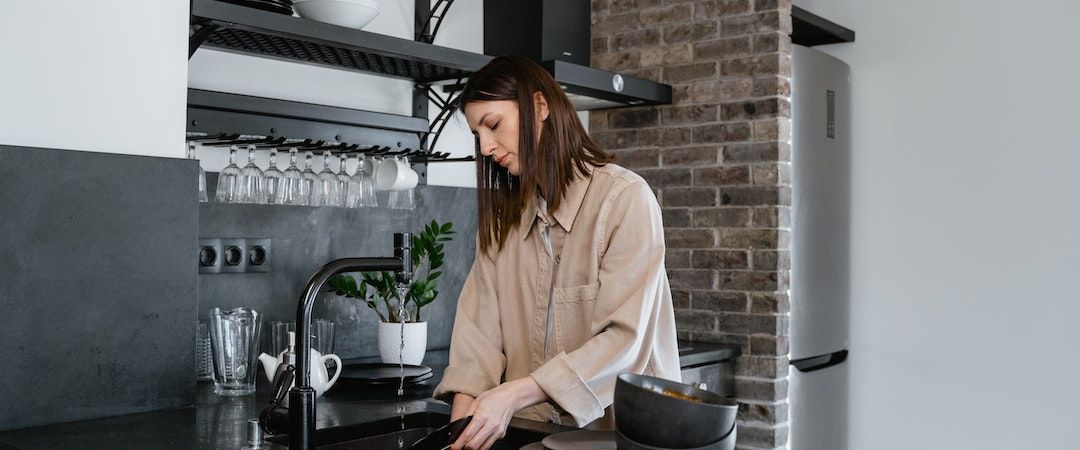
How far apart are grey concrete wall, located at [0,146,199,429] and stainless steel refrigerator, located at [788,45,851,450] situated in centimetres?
188

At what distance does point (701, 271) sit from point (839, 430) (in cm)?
77

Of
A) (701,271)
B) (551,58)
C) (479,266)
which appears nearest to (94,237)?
(479,266)

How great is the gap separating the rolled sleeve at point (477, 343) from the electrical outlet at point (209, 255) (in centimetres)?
74

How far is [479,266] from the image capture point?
2.05 metres

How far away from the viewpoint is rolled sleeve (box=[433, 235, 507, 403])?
1941 mm

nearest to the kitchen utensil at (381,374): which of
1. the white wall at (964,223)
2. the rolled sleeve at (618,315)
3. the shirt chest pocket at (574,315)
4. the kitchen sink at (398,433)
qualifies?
the kitchen sink at (398,433)

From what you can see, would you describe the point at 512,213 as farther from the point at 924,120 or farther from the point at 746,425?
the point at 924,120

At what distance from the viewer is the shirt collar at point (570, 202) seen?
1.88 metres

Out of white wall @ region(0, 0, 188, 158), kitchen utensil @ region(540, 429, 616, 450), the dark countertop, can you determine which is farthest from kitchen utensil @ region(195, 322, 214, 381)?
kitchen utensil @ region(540, 429, 616, 450)

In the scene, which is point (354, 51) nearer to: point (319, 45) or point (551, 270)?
point (319, 45)

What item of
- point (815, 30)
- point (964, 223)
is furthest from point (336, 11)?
point (964, 223)

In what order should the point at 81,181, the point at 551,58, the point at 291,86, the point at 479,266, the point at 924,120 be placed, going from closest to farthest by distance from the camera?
the point at 81,181 → the point at 479,266 → the point at 291,86 → the point at 551,58 → the point at 924,120

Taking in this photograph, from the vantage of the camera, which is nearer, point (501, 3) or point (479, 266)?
point (479, 266)

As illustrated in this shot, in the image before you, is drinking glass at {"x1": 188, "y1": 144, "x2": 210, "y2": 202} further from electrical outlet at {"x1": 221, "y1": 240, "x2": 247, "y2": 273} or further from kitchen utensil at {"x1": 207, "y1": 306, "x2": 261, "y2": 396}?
kitchen utensil at {"x1": 207, "y1": 306, "x2": 261, "y2": 396}
